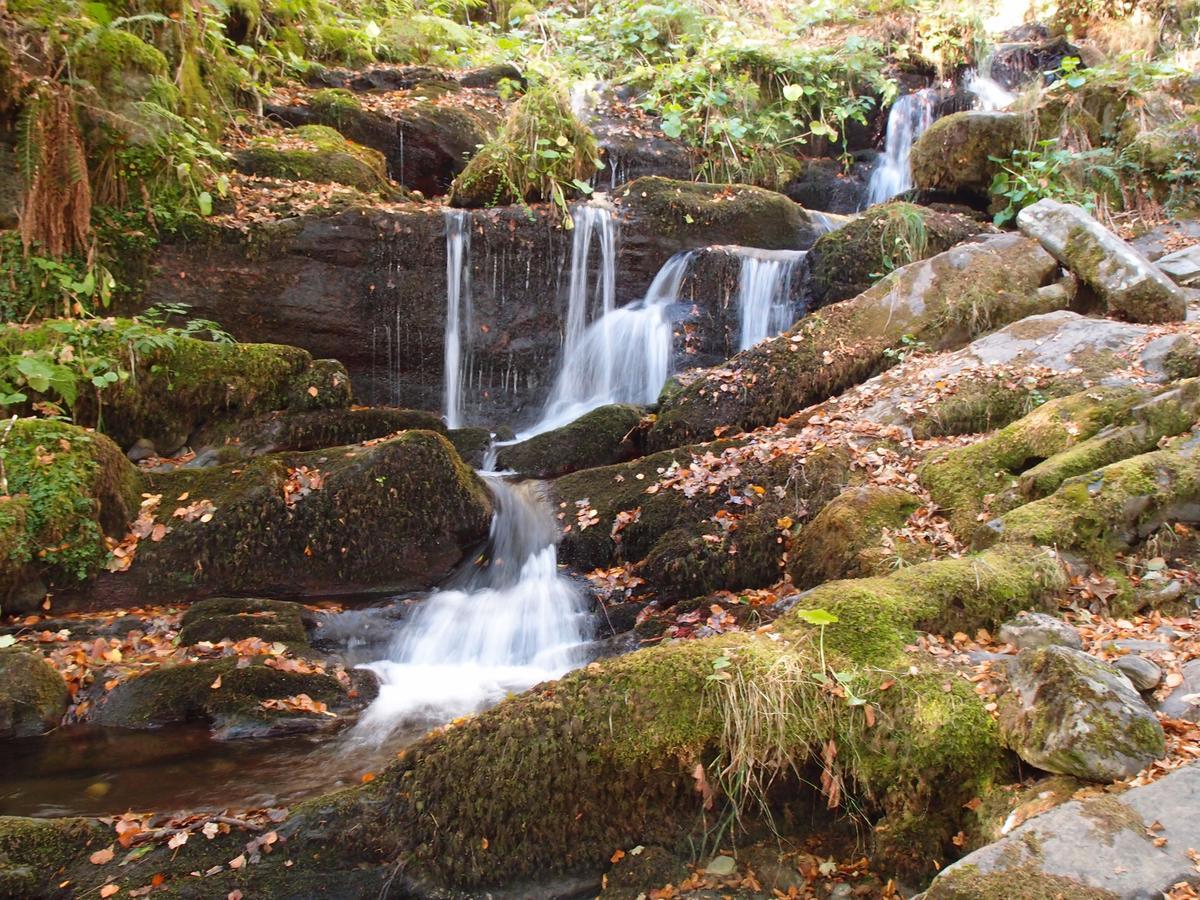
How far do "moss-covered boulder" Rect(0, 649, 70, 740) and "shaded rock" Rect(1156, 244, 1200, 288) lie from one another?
9.98 meters

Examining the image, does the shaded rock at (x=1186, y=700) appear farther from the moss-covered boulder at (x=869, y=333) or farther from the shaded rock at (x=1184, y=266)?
the shaded rock at (x=1184, y=266)

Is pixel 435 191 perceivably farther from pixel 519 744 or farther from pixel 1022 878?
pixel 1022 878

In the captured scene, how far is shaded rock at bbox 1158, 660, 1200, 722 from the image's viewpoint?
10.0 feet

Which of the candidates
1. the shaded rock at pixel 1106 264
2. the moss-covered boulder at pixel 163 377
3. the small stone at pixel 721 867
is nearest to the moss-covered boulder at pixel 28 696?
the moss-covered boulder at pixel 163 377

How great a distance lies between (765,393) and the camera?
8.05 m

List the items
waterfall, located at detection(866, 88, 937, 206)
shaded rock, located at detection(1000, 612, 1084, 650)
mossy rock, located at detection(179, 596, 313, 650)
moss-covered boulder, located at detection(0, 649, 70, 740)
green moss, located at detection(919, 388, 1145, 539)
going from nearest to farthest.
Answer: shaded rock, located at detection(1000, 612, 1084, 650), moss-covered boulder, located at detection(0, 649, 70, 740), green moss, located at detection(919, 388, 1145, 539), mossy rock, located at detection(179, 596, 313, 650), waterfall, located at detection(866, 88, 937, 206)

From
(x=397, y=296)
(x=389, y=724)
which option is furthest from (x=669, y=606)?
(x=397, y=296)

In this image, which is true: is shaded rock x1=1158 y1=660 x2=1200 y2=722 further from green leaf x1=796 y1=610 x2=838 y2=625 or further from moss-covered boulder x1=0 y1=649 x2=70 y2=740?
moss-covered boulder x1=0 y1=649 x2=70 y2=740

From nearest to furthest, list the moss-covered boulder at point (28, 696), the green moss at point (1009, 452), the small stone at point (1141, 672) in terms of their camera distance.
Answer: the small stone at point (1141, 672)
the moss-covered boulder at point (28, 696)
the green moss at point (1009, 452)

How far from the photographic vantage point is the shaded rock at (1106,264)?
7.33m

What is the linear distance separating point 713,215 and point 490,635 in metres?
6.86

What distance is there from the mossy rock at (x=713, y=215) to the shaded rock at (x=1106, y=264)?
10.5 feet

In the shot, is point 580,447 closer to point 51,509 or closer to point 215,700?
point 215,700

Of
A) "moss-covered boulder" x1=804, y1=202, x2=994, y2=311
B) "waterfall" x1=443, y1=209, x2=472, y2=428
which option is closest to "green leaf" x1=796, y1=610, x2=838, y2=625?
"moss-covered boulder" x1=804, y1=202, x2=994, y2=311
